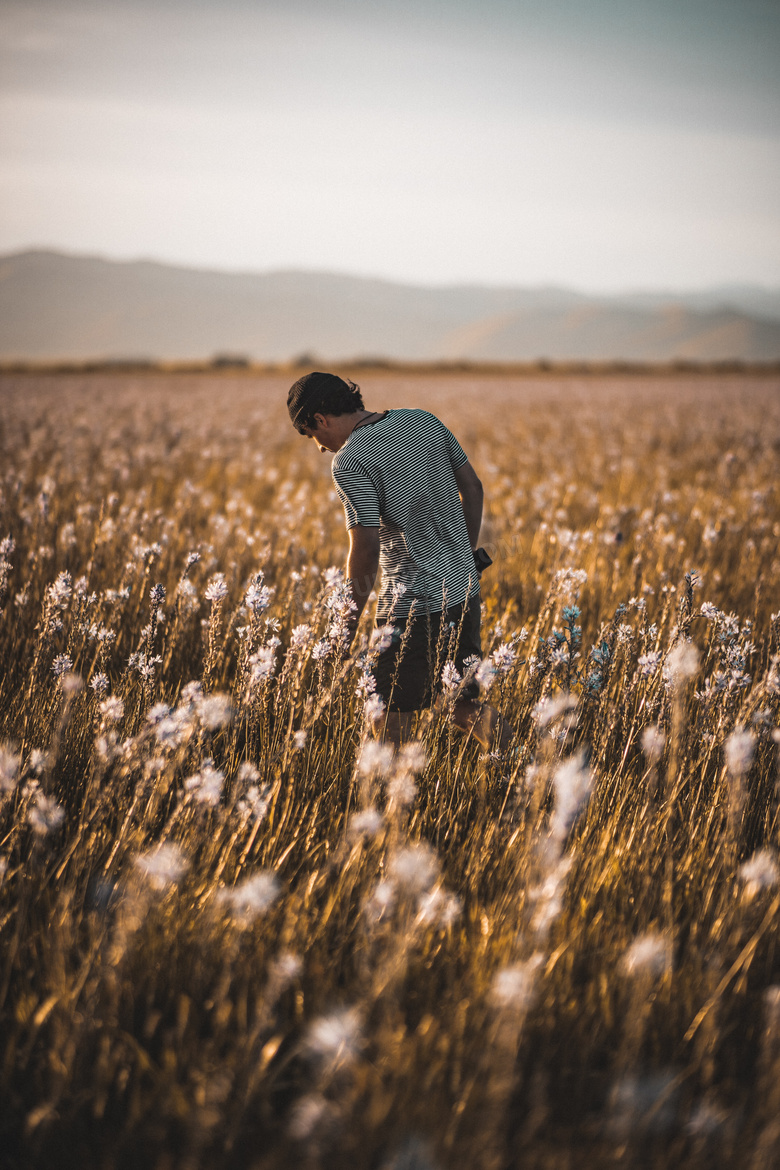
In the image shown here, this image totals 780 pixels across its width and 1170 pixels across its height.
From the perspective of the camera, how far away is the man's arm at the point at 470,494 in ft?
10.7

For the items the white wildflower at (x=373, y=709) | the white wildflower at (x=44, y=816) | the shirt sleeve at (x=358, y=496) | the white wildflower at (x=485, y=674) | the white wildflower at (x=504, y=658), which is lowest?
the white wildflower at (x=44, y=816)

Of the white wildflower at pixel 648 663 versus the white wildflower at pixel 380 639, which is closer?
the white wildflower at pixel 380 639

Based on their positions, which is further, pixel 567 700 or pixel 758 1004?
pixel 567 700

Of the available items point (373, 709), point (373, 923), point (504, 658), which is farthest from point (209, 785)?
point (504, 658)

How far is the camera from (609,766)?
108 inches

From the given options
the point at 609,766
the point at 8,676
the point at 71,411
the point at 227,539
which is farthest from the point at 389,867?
the point at 71,411

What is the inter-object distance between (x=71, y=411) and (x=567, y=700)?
53.1ft

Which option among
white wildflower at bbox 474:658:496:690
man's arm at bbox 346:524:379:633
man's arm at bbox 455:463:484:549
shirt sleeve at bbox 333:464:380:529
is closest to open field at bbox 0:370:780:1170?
white wildflower at bbox 474:658:496:690

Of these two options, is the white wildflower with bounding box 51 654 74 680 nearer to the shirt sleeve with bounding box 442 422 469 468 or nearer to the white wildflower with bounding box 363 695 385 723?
the white wildflower with bounding box 363 695 385 723

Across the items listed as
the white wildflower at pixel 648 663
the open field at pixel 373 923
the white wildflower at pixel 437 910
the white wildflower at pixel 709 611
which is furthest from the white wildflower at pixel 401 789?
the white wildflower at pixel 709 611

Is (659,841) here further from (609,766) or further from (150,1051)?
(150,1051)

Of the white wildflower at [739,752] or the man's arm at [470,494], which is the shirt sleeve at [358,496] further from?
the white wildflower at [739,752]

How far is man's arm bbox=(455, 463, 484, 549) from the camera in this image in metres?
3.25

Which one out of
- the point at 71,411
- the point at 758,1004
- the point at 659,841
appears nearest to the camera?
the point at 758,1004
